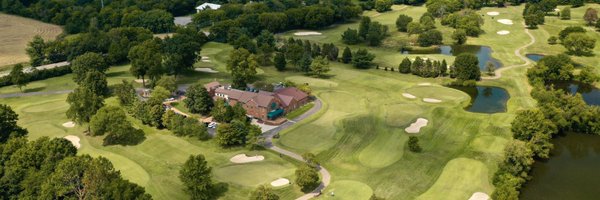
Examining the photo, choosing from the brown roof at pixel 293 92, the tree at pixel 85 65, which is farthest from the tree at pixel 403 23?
the tree at pixel 85 65

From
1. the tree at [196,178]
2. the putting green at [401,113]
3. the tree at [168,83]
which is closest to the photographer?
the tree at [196,178]

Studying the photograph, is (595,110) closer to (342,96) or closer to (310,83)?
(342,96)

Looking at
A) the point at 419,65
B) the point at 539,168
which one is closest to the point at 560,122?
the point at 539,168

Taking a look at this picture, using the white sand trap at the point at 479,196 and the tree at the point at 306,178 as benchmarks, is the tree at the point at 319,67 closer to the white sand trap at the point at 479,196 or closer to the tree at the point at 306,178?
the tree at the point at 306,178

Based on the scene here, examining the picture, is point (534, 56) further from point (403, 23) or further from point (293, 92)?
point (293, 92)

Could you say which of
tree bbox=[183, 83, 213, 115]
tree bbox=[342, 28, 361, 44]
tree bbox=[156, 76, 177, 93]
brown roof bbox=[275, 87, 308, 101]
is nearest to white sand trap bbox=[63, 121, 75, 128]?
tree bbox=[156, 76, 177, 93]

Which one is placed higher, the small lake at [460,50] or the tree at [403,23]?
the tree at [403,23]

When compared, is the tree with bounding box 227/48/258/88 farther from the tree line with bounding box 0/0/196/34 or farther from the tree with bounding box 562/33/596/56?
the tree with bounding box 562/33/596/56
